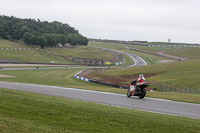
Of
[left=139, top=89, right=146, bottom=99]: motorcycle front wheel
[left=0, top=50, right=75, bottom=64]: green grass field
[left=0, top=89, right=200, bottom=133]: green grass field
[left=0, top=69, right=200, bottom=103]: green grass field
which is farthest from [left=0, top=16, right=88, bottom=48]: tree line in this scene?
[left=0, top=89, right=200, bottom=133]: green grass field

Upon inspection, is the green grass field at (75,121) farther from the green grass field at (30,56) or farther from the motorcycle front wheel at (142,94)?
the green grass field at (30,56)

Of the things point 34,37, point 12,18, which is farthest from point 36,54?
point 12,18

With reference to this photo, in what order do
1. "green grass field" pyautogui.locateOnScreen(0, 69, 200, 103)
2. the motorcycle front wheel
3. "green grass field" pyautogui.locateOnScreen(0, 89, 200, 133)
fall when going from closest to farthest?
"green grass field" pyautogui.locateOnScreen(0, 89, 200, 133), the motorcycle front wheel, "green grass field" pyautogui.locateOnScreen(0, 69, 200, 103)

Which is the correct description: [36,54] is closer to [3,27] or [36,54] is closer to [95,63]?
[95,63]

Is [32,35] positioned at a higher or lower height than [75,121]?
higher

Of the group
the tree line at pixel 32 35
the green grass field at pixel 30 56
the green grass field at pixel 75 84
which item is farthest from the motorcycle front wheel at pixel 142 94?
the tree line at pixel 32 35

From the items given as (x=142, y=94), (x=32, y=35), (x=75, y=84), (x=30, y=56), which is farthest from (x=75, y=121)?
(x=32, y=35)

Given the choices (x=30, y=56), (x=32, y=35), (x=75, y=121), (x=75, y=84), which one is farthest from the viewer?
(x=32, y=35)

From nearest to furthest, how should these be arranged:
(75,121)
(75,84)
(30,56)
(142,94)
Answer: (75,121)
(142,94)
(75,84)
(30,56)

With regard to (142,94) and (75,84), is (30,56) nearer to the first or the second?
(75,84)

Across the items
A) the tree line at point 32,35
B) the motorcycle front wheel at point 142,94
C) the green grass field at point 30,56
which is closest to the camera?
the motorcycle front wheel at point 142,94

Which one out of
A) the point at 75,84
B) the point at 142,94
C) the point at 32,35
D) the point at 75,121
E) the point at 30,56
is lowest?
the point at 75,84

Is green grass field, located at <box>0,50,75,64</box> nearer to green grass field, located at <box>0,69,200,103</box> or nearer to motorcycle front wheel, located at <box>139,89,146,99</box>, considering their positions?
green grass field, located at <box>0,69,200,103</box>

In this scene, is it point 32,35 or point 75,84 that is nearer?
point 75,84
